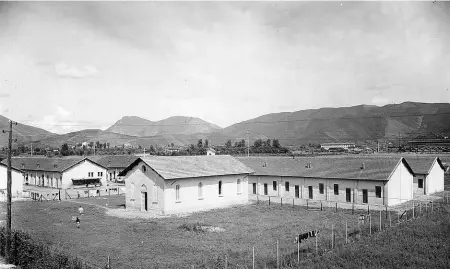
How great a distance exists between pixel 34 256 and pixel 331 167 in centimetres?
3499

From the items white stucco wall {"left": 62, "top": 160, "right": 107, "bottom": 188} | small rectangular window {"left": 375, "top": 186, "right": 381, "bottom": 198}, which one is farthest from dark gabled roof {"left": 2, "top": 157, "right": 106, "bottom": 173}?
small rectangular window {"left": 375, "top": 186, "right": 381, "bottom": 198}

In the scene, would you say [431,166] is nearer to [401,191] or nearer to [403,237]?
[401,191]

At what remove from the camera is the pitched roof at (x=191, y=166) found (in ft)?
130

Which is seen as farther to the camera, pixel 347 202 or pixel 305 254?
pixel 347 202

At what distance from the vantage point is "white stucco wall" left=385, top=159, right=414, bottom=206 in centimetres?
3997

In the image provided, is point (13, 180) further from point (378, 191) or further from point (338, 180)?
point (378, 191)

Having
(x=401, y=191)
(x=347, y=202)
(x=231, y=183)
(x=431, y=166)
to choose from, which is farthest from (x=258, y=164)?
(x=431, y=166)

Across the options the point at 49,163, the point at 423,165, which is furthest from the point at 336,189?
the point at 49,163

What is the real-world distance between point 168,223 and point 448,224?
71.4ft

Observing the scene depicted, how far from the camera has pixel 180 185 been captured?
3984 centimetres

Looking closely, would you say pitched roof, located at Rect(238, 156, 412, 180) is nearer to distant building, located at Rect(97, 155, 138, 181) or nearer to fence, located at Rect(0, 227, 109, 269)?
fence, located at Rect(0, 227, 109, 269)

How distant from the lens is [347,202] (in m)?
42.6

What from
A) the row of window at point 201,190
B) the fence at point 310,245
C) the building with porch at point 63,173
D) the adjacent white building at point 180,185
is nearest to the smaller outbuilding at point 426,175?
the fence at point 310,245

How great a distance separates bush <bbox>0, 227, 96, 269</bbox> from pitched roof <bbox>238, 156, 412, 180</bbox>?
103 ft
